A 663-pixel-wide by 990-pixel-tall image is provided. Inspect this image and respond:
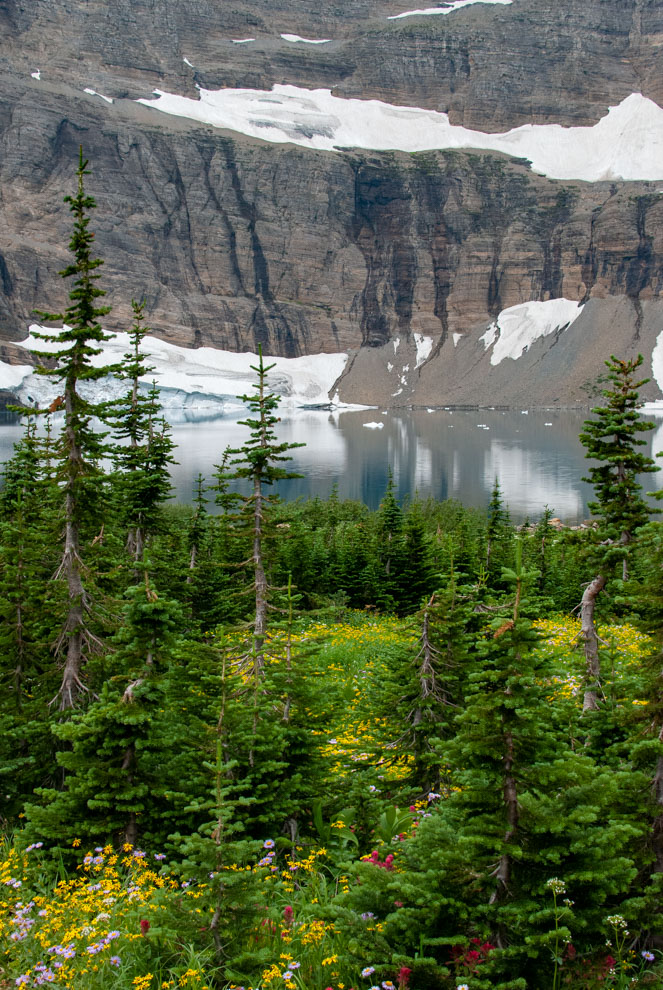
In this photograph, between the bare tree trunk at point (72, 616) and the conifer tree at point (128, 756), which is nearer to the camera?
the conifer tree at point (128, 756)

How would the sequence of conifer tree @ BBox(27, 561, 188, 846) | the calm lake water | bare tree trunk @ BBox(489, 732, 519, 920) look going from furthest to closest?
the calm lake water, conifer tree @ BBox(27, 561, 188, 846), bare tree trunk @ BBox(489, 732, 519, 920)

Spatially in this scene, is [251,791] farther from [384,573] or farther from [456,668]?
[384,573]

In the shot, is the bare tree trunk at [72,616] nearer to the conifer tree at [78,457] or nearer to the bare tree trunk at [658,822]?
the conifer tree at [78,457]

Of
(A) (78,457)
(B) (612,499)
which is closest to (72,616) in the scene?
(A) (78,457)

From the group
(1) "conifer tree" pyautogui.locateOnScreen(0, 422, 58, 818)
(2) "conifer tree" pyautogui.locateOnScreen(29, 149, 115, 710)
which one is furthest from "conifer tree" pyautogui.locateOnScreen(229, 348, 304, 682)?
(1) "conifer tree" pyautogui.locateOnScreen(0, 422, 58, 818)

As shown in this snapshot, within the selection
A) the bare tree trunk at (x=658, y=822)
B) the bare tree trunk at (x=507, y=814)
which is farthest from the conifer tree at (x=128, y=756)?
the bare tree trunk at (x=658, y=822)

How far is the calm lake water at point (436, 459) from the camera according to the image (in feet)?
235

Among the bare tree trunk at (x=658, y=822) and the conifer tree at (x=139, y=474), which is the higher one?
the conifer tree at (x=139, y=474)

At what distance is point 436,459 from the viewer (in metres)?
101

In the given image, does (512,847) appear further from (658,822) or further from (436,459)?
(436,459)

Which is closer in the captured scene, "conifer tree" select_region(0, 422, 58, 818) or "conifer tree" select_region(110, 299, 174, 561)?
"conifer tree" select_region(0, 422, 58, 818)

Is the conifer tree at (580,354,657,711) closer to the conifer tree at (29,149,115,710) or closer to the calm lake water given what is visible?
the conifer tree at (29,149,115,710)

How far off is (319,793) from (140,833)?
5.93 ft

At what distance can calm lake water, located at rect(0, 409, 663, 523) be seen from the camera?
7175cm
